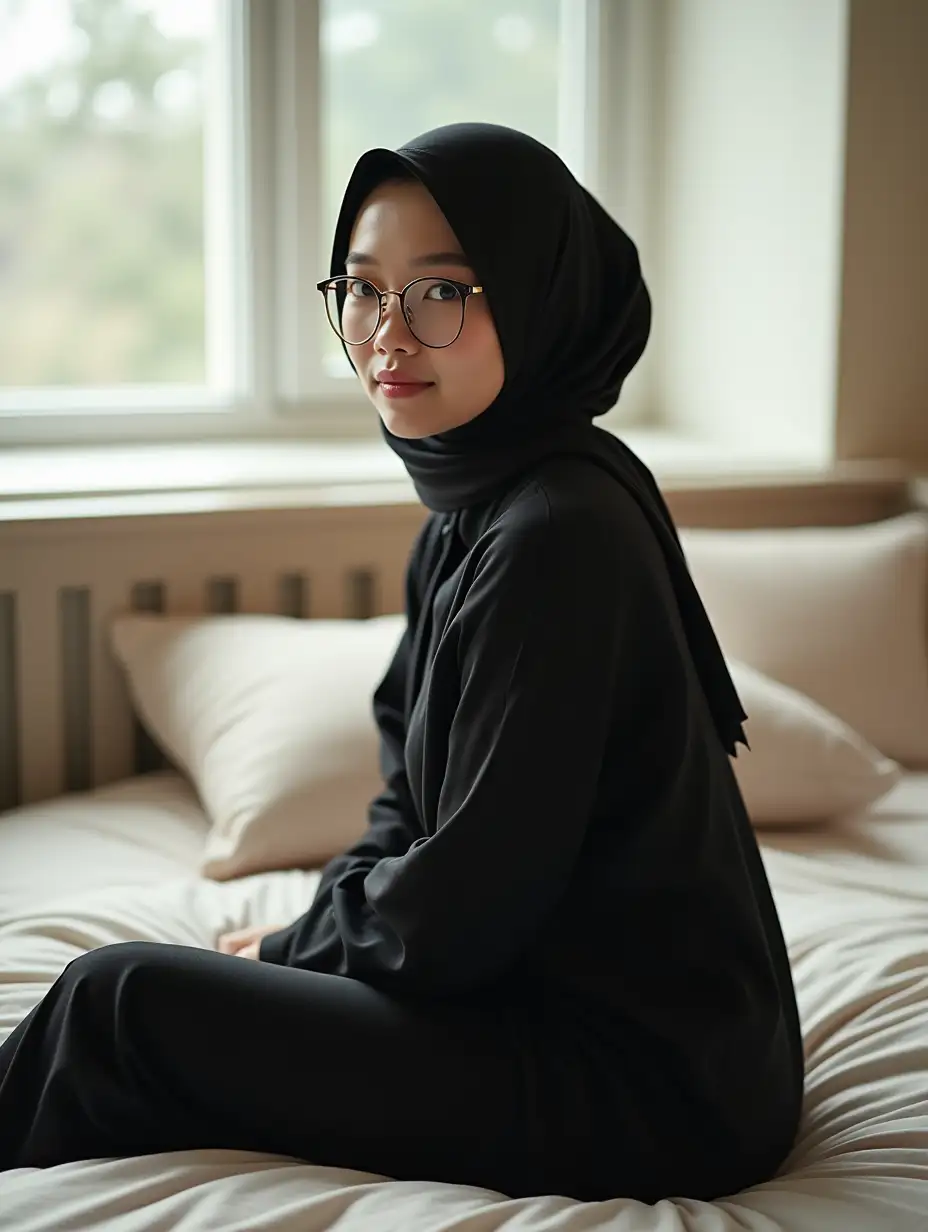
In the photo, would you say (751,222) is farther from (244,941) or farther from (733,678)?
(244,941)

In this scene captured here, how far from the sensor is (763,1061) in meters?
1.12

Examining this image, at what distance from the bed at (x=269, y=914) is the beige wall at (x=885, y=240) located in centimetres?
37

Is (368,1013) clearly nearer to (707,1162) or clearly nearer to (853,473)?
(707,1162)

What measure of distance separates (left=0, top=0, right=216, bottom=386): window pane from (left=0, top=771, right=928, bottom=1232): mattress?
2.65 ft

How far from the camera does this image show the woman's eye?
3.74 ft

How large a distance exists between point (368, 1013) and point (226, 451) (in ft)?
4.89

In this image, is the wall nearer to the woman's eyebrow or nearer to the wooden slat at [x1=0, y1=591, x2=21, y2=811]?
the wooden slat at [x1=0, y1=591, x2=21, y2=811]

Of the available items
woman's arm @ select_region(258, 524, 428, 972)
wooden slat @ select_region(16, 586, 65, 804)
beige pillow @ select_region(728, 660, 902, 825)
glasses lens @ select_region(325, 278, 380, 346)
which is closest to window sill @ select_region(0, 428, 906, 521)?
wooden slat @ select_region(16, 586, 65, 804)

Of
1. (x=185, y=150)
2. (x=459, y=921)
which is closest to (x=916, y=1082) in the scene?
(x=459, y=921)

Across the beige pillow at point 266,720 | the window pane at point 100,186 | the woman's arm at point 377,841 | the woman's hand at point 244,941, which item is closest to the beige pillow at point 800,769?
the beige pillow at point 266,720

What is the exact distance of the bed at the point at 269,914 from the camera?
1020 mm

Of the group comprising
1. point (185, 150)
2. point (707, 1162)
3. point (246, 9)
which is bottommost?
point (707, 1162)

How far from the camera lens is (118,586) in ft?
6.62

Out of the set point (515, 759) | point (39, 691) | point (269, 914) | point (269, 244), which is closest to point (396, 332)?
point (515, 759)
